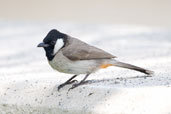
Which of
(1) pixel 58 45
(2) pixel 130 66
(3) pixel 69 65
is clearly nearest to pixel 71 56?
(3) pixel 69 65

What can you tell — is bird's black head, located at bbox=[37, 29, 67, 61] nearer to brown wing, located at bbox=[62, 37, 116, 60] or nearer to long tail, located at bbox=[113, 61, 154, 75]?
brown wing, located at bbox=[62, 37, 116, 60]

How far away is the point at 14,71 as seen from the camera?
729 centimetres

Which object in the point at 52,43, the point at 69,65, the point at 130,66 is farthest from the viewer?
the point at 130,66

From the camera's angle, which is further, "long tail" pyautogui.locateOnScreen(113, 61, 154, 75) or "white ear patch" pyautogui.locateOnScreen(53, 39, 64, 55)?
"long tail" pyautogui.locateOnScreen(113, 61, 154, 75)

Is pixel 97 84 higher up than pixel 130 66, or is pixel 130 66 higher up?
pixel 130 66

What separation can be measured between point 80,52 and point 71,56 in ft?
0.62

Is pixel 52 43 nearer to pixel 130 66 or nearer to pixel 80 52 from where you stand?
pixel 80 52

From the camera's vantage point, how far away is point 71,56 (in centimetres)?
558

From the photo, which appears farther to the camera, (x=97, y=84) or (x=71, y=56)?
(x=97, y=84)

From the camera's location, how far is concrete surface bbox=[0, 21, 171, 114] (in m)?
5.15

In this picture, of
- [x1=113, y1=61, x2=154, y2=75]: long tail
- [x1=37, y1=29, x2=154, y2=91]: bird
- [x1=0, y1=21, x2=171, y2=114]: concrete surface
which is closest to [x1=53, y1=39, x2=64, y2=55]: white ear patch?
[x1=37, y1=29, x2=154, y2=91]: bird

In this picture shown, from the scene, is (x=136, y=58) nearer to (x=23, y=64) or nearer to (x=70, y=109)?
(x=23, y=64)

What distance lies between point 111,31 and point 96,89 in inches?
212

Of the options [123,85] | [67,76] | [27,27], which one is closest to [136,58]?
[67,76]
